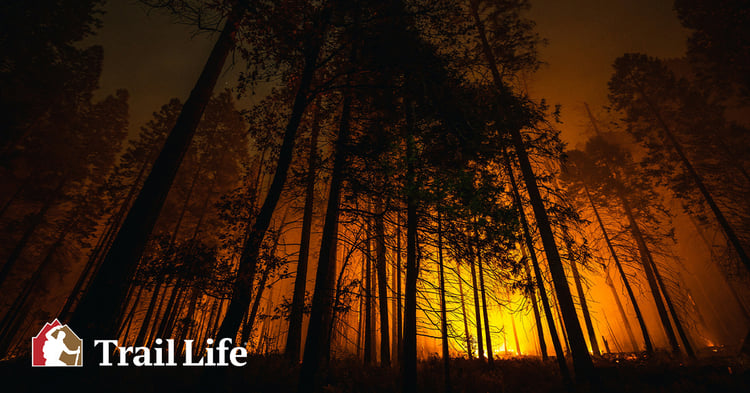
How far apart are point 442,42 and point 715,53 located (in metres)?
18.1

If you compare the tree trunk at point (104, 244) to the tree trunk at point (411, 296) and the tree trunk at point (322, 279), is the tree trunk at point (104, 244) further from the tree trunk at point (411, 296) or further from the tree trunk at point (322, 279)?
the tree trunk at point (411, 296)

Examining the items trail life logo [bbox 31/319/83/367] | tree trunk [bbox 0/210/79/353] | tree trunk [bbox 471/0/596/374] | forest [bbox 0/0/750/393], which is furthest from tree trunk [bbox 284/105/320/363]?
tree trunk [bbox 0/210/79/353]

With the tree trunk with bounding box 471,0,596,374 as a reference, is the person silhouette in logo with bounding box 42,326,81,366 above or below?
→ below

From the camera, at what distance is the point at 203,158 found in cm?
1903

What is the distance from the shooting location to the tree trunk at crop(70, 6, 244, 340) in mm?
4166

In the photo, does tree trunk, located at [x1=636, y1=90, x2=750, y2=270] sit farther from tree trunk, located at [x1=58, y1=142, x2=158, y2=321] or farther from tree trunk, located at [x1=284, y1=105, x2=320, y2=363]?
tree trunk, located at [x1=58, y1=142, x2=158, y2=321]

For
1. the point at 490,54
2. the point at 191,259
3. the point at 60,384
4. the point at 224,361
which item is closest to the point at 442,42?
the point at 490,54

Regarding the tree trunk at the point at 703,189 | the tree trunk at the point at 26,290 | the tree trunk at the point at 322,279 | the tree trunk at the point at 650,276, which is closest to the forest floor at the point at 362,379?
the tree trunk at the point at 322,279

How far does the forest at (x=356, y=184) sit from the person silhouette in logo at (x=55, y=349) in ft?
0.23

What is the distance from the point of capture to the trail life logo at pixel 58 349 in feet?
12.9

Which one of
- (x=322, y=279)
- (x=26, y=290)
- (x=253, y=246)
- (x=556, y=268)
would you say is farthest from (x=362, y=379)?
(x=26, y=290)

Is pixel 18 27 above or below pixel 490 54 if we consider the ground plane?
above

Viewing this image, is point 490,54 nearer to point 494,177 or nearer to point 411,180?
point 494,177

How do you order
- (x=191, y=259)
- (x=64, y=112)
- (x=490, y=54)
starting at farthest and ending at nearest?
(x=64, y=112) < (x=490, y=54) < (x=191, y=259)
